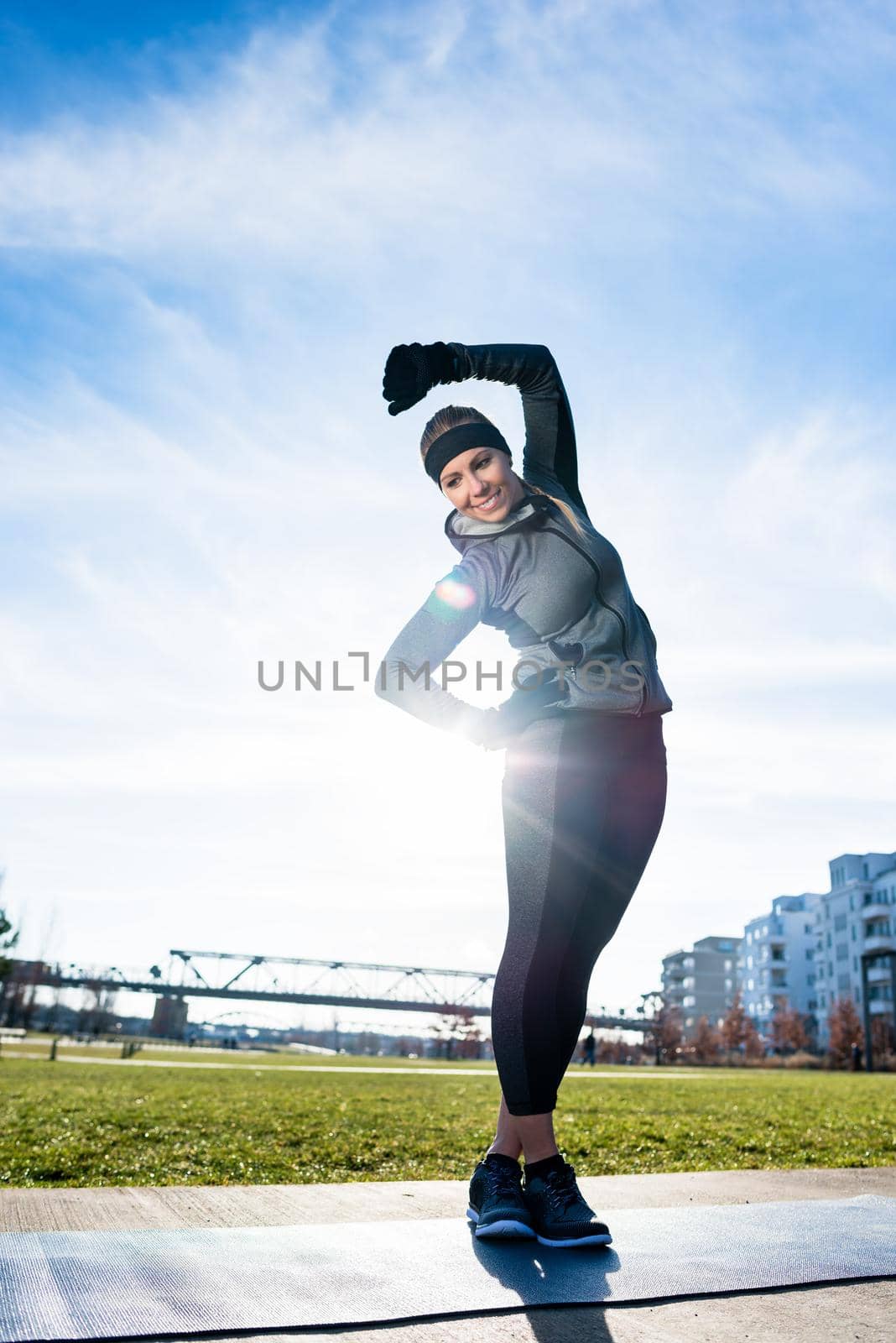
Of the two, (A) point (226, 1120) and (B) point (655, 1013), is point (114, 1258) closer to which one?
(A) point (226, 1120)

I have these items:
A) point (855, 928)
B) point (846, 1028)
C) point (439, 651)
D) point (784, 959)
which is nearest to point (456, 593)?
point (439, 651)

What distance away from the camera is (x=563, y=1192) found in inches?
85.1

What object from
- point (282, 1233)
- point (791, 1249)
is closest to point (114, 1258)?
point (282, 1233)

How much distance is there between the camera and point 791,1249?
2066 mm

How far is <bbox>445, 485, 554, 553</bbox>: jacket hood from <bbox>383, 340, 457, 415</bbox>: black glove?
34cm

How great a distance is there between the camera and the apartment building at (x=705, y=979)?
118 m

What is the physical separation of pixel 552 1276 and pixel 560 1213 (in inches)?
12.7

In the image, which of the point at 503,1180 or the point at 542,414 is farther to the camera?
the point at 542,414

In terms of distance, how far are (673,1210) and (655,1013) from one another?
Result: 78602 mm

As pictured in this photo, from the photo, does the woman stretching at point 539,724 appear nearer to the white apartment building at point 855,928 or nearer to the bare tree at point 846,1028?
the bare tree at point 846,1028

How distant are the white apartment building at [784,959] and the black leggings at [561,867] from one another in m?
98.9

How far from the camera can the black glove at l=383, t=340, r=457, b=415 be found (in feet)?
8.77

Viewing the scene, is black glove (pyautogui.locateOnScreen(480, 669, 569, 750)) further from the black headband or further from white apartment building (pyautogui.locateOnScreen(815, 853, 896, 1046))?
white apartment building (pyautogui.locateOnScreen(815, 853, 896, 1046))

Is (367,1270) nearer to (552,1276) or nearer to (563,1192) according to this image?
(552,1276)
